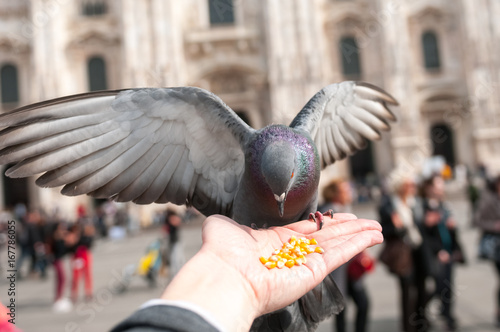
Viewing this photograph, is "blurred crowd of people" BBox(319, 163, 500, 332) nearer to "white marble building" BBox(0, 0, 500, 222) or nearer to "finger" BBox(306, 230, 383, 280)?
"finger" BBox(306, 230, 383, 280)

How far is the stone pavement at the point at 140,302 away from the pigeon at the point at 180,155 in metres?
3.48

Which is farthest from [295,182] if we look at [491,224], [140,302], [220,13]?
[220,13]

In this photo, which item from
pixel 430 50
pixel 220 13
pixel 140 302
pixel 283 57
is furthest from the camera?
pixel 430 50

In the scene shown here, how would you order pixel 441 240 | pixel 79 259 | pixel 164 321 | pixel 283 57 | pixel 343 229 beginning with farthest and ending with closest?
1. pixel 283 57
2. pixel 79 259
3. pixel 441 240
4. pixel 343 229
5. pixel 164 321

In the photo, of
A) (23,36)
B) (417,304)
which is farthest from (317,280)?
(23,36)

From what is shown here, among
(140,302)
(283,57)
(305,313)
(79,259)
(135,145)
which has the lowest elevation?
(140,302)

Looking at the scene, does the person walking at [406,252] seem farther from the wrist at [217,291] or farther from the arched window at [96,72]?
the arched window at [96,72]

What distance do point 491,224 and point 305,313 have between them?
363 centimetres

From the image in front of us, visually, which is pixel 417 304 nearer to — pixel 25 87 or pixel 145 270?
pixel 145 270

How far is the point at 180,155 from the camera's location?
1.89 metres

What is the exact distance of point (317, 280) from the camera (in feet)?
4.83

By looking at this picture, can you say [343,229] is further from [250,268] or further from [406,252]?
[406,252]

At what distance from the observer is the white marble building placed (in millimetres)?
20250

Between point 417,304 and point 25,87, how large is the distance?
72.6ft
